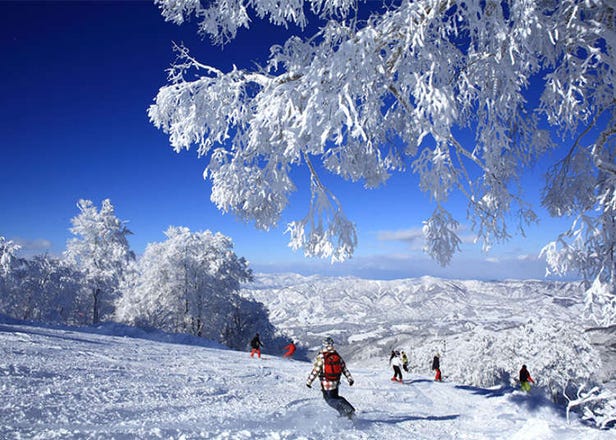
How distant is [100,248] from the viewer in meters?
28.0

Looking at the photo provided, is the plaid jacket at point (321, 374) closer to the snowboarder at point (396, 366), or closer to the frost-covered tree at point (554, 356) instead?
the snowboarder at point (396, 366)

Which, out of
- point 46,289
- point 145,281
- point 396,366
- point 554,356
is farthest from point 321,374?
point 46,289

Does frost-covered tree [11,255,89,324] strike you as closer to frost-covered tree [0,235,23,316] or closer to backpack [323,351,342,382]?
frost-covered tree [0,235,23,316]

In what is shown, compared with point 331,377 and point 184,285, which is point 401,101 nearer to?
Result: point 331,377

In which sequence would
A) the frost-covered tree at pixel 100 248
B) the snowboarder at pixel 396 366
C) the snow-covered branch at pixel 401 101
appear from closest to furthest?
the snow-covered branch at pixel 401 101 → the snowboarder at pixel 396 366 → the frost-covered tree at pixel 100 248

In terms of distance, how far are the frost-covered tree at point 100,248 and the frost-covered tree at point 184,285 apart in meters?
2.55

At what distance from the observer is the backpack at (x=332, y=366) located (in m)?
6.58

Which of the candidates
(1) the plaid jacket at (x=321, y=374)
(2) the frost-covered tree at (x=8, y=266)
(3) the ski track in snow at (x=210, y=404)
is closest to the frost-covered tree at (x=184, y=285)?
(2) the frost-covered tree at (x=8, y=266)

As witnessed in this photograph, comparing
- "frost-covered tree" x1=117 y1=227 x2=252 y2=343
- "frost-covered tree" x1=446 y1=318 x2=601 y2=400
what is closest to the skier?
"frost-covered tree" x1=446 y1=318 x2=601 y2=400

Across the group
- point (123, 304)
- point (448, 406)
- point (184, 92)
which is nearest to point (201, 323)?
point (123, 304)

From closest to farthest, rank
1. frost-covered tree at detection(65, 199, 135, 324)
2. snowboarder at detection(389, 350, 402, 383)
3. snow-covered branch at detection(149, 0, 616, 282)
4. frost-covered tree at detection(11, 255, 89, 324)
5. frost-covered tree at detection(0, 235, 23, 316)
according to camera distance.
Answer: snow-covered branch at detection(149, 0, 616, 282) → snowboarder at detection(389, 350, 402, 383) → frost-covered tree at detection(65, 199, 135, 324) → frost-covered tree at detection(0, 235, 23, 316) → frost-covered tree at detection(11, 255, 89, 324)

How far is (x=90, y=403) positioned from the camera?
19.4ft

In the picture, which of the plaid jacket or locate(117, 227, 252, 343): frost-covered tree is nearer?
the plaid jacket

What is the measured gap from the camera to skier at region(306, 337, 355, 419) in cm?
653
